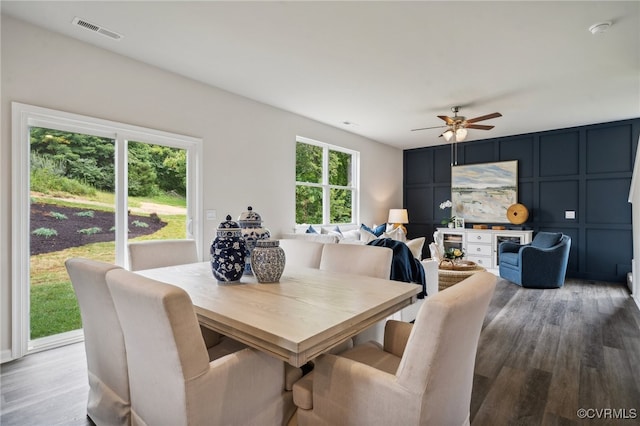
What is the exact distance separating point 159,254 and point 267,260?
118cm

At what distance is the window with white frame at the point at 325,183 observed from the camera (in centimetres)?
507

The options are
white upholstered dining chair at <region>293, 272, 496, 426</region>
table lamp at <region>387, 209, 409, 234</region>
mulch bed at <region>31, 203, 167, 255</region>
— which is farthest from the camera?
table lamp at <region>387, 209, 409, 234</region>

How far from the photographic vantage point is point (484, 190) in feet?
20.8

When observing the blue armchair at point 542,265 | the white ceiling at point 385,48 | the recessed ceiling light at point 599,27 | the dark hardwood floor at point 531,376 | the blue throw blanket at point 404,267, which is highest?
the white ceiling at point 385,48

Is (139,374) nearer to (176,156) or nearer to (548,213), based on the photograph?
(176,156)

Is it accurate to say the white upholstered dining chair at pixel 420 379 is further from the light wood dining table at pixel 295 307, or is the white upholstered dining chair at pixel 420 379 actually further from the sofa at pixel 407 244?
the sofa at pixel 407 244

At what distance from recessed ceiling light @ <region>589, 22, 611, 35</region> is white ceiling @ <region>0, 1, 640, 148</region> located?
0.05 meters

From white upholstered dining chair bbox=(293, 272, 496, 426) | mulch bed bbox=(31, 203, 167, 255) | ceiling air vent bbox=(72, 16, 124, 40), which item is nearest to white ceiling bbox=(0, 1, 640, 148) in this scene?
ceiling air vent bbox=(72, 16, 124, 40)

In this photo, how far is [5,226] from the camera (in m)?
2.35

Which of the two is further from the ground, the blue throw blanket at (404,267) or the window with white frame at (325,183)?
the window with white frame at (325,183)

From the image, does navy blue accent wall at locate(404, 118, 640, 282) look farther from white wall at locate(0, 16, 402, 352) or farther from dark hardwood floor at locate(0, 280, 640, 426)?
white wall at locate(0, 16, 402, 352)

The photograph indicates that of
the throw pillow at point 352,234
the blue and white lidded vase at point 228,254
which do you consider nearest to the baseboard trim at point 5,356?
the blue and white lidded vase at point 228,254

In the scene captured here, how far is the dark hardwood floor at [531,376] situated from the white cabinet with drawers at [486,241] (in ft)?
7.70

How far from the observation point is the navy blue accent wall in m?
5.07
